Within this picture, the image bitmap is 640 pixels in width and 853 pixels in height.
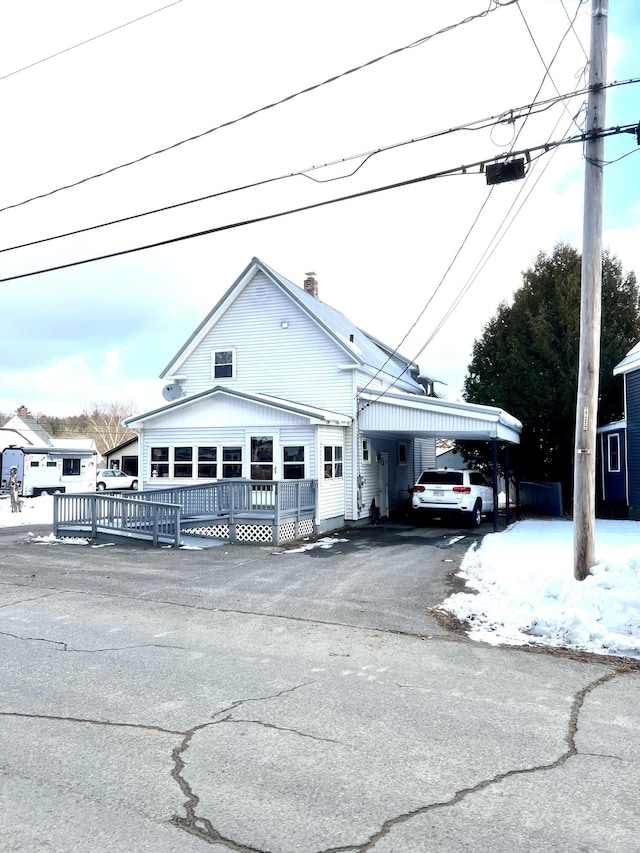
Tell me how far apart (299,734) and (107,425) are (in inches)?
3633

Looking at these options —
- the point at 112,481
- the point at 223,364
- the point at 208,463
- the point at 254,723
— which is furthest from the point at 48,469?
the point at 254,723

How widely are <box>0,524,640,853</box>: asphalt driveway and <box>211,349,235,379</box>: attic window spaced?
1396cm

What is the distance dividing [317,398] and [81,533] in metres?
8.40

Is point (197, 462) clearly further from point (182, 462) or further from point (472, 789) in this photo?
point (472, 789)

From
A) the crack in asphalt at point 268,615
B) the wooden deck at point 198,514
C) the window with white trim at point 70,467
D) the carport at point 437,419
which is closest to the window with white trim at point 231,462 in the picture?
the wooden deck at point 198,514

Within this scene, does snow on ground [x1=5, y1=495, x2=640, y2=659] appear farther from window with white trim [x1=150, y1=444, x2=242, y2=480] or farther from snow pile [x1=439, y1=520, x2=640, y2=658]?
window with white trim [x1=150, y1=444, x2=242, y2=480]

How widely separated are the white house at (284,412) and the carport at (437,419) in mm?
34

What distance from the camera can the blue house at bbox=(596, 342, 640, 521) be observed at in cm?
1992

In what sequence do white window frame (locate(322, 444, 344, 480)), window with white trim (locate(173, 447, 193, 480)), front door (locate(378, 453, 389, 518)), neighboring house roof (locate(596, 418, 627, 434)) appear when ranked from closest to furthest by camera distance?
white window frame (locate(322, 444, 344, 480)), window with white trim (locate(173, 447, 193, 480)), neighboring house roof (locate(596, 418, 627, 434)), front door (locate(378, 453, 389, 518))

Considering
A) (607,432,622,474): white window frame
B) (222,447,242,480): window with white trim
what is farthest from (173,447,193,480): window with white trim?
(607,432,622,474): white window frame

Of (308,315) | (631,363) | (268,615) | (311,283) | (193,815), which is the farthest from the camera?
(311,283)

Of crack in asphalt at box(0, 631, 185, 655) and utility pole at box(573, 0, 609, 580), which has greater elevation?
utility pole at box(573, 0, 609, 580)

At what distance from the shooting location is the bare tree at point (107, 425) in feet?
→ 291

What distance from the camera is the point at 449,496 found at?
20.1 metres
